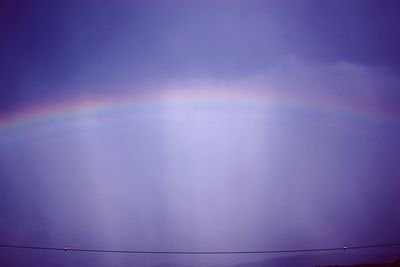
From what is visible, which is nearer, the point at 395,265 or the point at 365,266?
the point at 395,265
